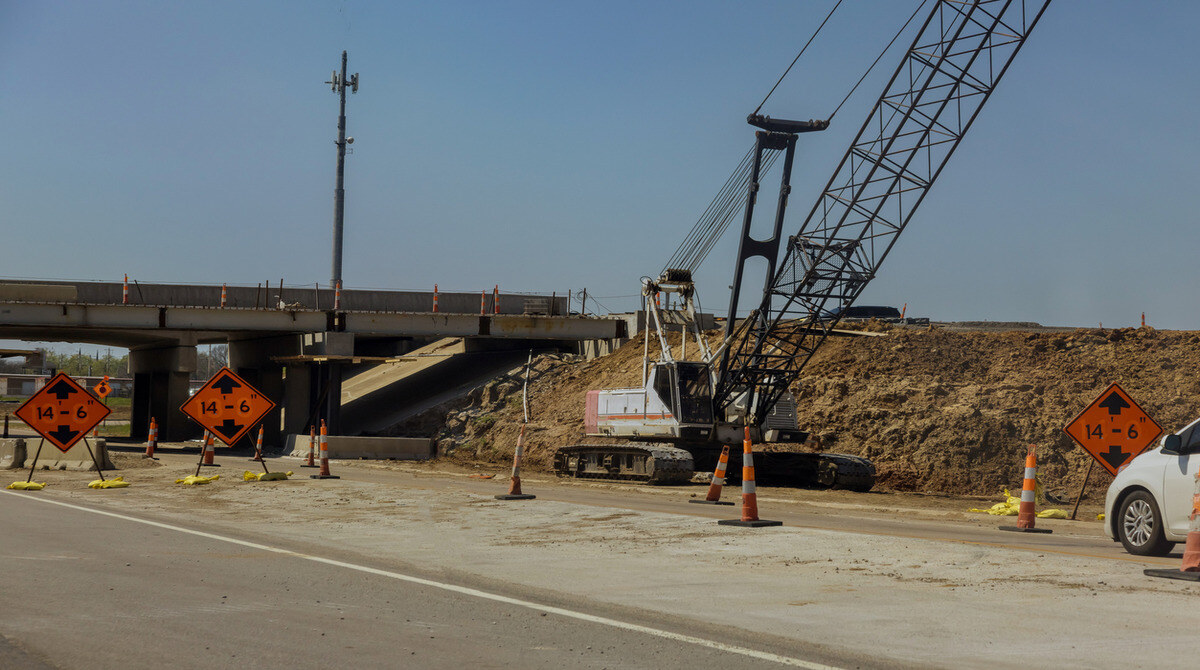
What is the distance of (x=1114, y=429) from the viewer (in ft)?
57.2

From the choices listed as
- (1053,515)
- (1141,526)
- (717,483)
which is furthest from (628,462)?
(1141,526)

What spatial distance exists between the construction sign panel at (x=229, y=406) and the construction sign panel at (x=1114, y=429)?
15005 millimetres

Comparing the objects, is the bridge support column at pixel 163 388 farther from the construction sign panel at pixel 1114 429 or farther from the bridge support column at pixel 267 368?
the construction sign panel at pixel 1114 429

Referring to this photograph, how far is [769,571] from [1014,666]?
4196mm

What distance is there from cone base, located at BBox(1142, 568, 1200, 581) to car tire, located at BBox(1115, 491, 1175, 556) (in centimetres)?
154

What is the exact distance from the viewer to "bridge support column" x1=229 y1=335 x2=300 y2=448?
47.8 metres

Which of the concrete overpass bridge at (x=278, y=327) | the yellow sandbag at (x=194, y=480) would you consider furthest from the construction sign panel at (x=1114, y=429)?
the concrete overpass bridge at (x=278, y=327)

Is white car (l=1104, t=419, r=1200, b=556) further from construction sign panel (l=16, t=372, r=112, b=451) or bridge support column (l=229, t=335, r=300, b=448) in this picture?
bridge support column (l=229, t=335, r=300, b=448)

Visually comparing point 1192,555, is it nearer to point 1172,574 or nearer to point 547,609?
point 1172,574

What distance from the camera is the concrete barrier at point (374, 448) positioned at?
3716 centimetres

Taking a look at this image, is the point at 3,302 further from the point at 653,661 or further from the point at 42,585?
the point at 653,661

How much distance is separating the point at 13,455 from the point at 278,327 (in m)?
15.1

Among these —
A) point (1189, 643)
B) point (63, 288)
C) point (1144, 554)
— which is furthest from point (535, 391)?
point (1189, 643)

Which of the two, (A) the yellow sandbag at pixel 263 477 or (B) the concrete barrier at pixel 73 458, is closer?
(A) the yellow sandbag at pixel 263 477
